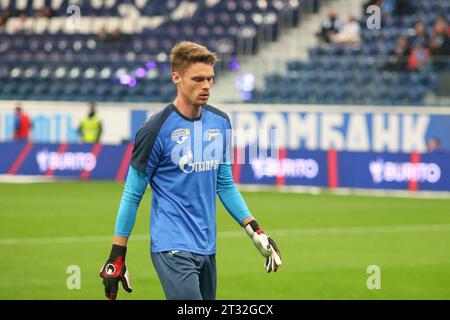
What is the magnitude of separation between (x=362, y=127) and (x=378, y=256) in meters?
16.1

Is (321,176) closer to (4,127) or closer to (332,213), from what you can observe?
(332,213)

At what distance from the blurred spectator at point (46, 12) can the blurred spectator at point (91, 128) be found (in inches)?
381

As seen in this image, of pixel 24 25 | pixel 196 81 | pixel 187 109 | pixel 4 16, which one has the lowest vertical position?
pixel 187 109

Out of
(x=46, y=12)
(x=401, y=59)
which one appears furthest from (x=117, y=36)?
(x=401, y=59)

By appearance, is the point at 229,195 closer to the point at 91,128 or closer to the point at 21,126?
the point at 91,128

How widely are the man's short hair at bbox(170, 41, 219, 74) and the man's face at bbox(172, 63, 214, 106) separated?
0.09ft

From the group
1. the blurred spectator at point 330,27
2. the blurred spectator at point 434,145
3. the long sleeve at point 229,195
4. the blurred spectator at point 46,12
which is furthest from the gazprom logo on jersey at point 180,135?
the blurred spectator at point 46,12

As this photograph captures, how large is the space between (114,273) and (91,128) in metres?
26.0

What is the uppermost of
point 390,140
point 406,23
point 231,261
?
point 406,23

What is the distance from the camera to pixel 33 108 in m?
37.2

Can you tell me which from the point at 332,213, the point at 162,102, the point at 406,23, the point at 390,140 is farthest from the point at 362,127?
the point at 332,213

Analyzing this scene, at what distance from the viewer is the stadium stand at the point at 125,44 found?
36.6 metres

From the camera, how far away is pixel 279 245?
1786 cm

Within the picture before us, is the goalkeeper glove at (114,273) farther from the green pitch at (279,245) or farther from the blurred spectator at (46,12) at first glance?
the blurred spectator at (46,12)
